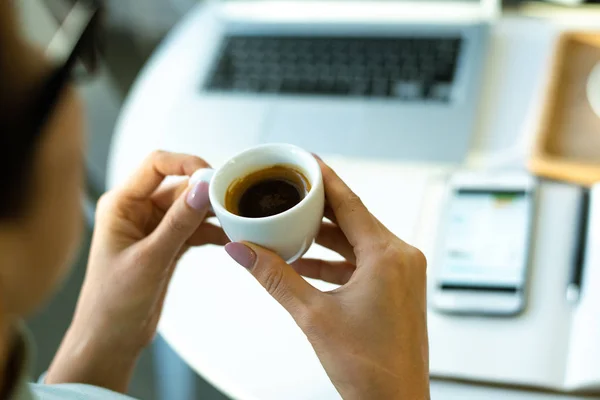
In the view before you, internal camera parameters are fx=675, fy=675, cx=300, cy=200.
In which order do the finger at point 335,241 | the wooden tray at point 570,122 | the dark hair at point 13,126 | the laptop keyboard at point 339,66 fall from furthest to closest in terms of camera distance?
1. the laptop keyboard at point 339,66
2. the wooden tray at point 570,122
3. the finger at point 335,241
4. the dark hair at point 13,126

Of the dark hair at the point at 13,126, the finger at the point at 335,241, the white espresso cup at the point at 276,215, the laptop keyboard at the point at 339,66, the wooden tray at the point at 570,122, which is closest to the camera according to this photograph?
the dark hair at the point at 13,126

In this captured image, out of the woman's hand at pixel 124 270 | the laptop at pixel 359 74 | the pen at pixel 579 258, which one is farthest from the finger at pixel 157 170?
the pen at pixel 579 258

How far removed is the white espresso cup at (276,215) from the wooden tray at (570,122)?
1.06ft

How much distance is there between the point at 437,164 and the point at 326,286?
26 cm

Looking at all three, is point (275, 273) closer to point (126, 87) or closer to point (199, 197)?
point (199, 197)

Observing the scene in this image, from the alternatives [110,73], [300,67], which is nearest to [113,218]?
[300,67]

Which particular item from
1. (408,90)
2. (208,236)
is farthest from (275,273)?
(408,90)

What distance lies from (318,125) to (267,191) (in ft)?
1.01

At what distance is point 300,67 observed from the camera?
874 mm

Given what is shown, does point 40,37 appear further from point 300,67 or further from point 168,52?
point 168,52

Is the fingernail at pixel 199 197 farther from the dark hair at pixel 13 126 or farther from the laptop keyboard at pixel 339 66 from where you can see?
the laptop keyboard at pixel 339 66

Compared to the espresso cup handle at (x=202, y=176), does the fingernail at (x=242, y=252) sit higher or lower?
lower

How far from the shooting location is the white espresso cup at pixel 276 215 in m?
0.48

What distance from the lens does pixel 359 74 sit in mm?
844
